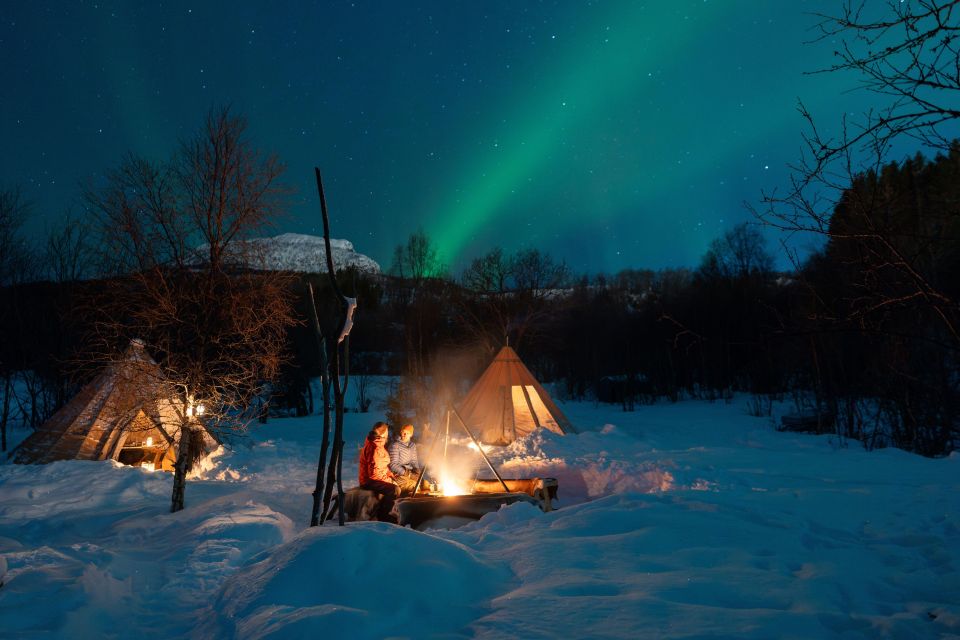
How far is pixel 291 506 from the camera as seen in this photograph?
8562 mm

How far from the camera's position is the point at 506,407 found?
45.4ft

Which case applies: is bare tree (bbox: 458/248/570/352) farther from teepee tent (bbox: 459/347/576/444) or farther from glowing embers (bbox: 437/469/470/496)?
glowing embers (bbox: 437/469/470/496)

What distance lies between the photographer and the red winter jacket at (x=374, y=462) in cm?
769

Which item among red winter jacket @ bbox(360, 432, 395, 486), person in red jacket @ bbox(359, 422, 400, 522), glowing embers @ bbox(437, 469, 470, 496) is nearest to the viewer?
person in red jacket @ bbox(359, 422, 400, 522)

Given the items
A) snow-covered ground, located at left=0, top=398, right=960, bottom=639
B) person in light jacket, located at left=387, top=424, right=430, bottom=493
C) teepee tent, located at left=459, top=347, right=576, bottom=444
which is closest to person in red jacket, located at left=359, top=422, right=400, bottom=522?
person in light jacket, located at left=387, top=424, right=430, bottom=493

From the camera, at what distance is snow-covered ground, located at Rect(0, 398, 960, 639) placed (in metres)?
2.74

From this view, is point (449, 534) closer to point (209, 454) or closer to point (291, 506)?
point (291, 506)

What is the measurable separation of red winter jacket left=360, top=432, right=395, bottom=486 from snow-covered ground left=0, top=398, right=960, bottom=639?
1166mm

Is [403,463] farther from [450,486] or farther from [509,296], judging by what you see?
[509,296]

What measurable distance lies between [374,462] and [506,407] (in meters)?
6.52

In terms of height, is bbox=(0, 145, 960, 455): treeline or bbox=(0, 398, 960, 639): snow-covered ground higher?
bbox=(0, 145, 960, 455): treeline

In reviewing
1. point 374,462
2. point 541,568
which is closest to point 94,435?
point 374,462

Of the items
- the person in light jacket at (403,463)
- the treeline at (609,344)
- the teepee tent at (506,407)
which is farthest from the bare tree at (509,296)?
the person in light jacket at (403,463)

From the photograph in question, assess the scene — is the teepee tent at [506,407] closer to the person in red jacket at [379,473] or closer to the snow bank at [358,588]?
the person in red jacket at [379,473]
